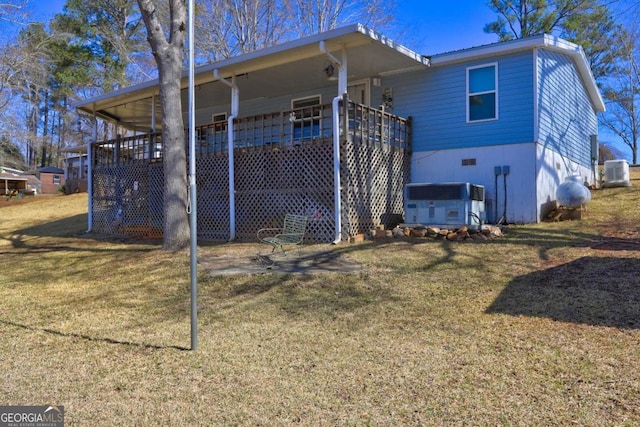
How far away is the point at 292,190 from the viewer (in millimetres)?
9695

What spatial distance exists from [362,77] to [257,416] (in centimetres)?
1027

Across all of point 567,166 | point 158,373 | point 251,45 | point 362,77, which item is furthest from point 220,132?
point 251,45

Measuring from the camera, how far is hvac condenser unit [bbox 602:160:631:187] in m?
14.0

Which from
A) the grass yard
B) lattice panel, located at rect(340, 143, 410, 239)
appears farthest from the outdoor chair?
the grass yard

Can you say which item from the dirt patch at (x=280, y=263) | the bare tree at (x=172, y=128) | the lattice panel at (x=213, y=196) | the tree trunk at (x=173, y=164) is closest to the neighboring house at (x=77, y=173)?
the lattice panel at (x=213, y=196)

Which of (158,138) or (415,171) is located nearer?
(415,171)

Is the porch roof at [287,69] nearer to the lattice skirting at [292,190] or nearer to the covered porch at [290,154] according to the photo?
the covered porch at [290,154]

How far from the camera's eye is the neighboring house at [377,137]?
30.2 feet

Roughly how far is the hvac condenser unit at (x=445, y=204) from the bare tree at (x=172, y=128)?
181 inches

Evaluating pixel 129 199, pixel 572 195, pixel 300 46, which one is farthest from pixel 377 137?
pixel 129 199

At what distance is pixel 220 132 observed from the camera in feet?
36.8

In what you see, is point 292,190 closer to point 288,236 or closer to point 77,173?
point 288,236

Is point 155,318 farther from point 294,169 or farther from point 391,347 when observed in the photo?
point 294,169

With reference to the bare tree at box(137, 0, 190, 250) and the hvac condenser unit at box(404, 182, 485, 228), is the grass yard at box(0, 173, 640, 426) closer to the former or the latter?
the hvac condenser unit at box(404, 182, 485, 228)
